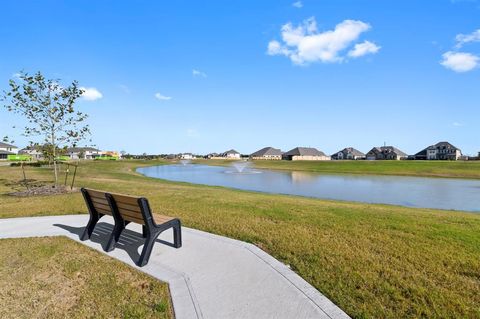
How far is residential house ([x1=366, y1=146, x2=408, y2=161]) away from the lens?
11288cm

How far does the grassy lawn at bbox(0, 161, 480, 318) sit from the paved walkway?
36 cm

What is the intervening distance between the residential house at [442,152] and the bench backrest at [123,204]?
115545 millimetres

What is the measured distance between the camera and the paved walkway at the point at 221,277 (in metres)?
3.44

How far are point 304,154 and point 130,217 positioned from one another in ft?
404

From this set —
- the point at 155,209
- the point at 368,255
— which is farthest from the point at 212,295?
the point at 155,209

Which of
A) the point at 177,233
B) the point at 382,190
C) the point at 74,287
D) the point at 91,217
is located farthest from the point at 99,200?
the point at 382,190

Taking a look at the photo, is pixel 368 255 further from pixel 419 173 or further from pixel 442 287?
pixel 419 173

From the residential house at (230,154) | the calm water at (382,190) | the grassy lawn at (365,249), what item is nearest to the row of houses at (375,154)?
the residential house at (230,154)

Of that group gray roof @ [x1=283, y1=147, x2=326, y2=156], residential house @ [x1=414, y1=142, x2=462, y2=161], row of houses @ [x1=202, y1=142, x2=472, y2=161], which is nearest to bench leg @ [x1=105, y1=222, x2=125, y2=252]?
row of houses @ [x1=202, y1=142, x2=472, y2=161]

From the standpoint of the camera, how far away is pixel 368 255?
525cm

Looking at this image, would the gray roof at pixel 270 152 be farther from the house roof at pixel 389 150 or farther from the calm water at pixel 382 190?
the calm water at pixel 382 190

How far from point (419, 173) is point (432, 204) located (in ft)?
107

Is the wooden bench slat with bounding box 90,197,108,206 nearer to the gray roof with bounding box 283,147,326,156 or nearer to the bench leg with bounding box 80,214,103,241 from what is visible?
the bench leg with bounding box 80,214,103,241

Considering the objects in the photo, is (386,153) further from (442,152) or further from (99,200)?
(99,200)
